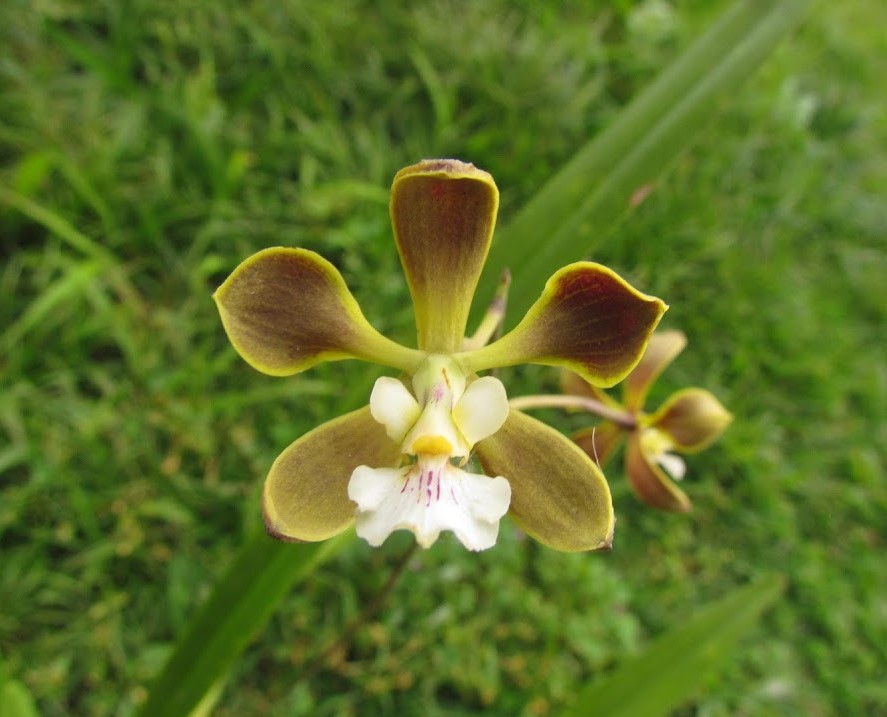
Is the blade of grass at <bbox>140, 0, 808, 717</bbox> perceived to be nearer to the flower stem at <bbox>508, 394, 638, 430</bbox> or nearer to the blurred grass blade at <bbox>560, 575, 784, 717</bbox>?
the flower stem at <bbox>508, 394, 638, 430</bbox>

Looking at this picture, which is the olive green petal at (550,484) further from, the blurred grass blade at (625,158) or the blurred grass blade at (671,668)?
the blurred grass blade at (671,668)

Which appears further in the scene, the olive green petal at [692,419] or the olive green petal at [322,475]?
the olive green petal at [692,419]

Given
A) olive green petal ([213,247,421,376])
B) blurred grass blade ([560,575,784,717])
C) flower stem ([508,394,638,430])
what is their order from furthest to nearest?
blurred grass blade ([560,575,784,717]), flower stem ([508,394,638,430]), olive green petal ([213,247,421,376])

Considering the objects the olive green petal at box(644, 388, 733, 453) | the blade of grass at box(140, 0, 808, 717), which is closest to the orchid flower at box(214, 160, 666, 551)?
the blade of grass at box(140, 0, 808, 717)

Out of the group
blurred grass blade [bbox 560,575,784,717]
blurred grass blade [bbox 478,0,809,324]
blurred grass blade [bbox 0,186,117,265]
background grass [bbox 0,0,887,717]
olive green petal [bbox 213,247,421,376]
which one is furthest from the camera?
blurred grass blade [bbox 0,186,117,265]

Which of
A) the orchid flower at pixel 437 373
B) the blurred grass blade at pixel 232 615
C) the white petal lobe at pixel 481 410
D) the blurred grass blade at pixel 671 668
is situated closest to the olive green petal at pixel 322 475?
the orchid flower at pixel 437 373

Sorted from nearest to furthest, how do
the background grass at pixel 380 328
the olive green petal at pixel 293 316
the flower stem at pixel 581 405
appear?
the olive green petal at pixel 293 316 < the flower stem at pixel 581 405 < the background grass at pixel 380 328

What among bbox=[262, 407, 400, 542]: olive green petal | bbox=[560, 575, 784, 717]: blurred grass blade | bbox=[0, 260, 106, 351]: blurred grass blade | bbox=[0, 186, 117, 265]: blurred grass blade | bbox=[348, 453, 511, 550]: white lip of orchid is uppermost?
bbox=[348, 453, 511, 550]: white lip of orchid
